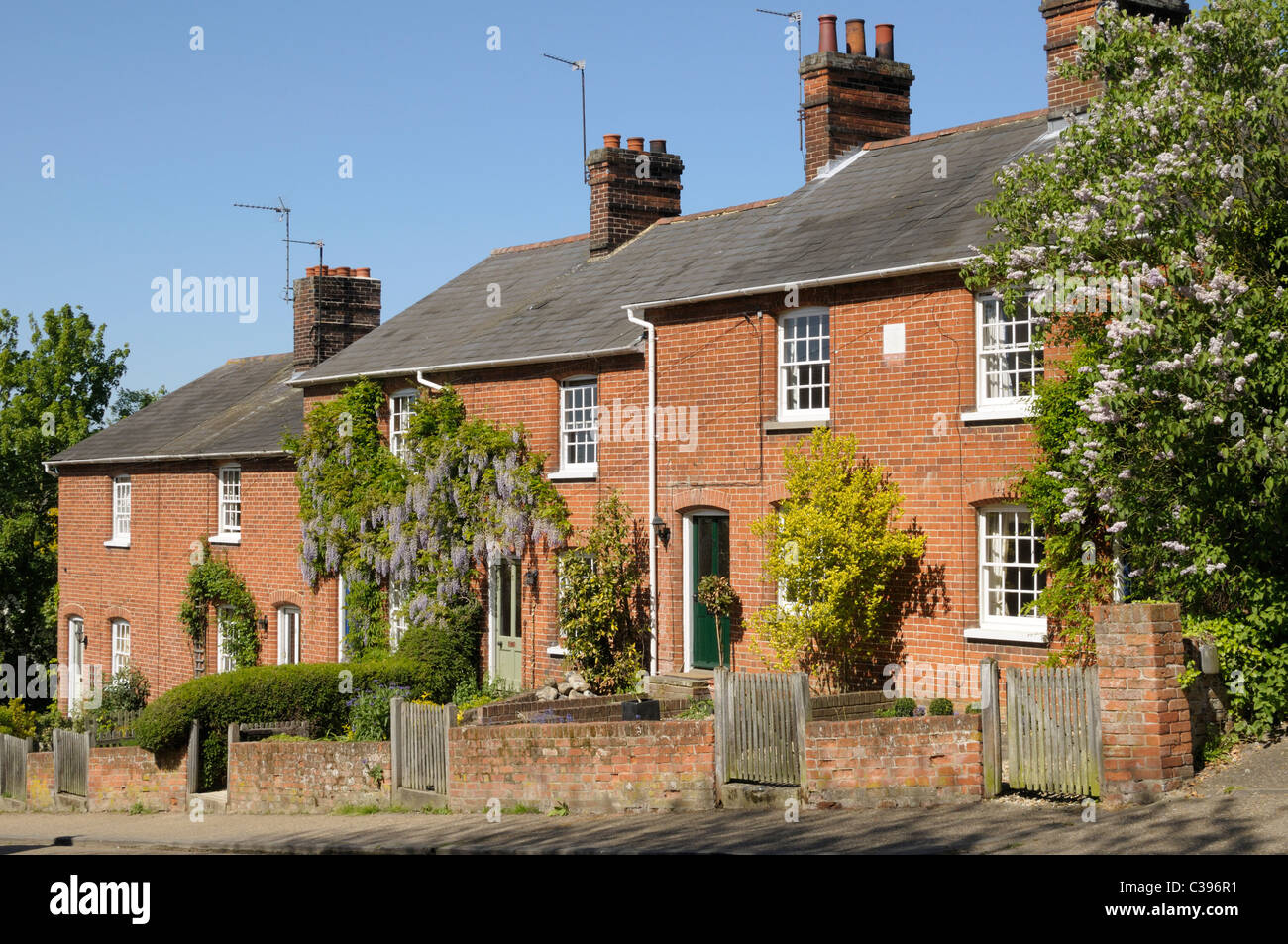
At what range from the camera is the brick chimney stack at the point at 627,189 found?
27438 mm

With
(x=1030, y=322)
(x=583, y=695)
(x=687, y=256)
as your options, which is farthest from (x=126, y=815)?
(x=1030, y=322)

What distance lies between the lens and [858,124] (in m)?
23.7

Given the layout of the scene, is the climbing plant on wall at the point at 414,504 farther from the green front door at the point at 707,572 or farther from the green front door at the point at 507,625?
the green front door at the point at 707,572

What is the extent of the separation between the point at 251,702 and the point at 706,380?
8.87 meters

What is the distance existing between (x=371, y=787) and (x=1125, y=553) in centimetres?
993

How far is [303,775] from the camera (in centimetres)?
1886

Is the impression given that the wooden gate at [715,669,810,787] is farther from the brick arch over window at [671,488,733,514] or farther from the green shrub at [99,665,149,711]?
the green shrub at [99,665,149,711]

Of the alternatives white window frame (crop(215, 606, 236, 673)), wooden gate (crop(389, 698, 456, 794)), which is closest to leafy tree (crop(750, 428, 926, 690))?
wooden gate (crop(389, 698, 456, 794))

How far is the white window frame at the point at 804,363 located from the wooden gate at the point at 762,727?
539 cm

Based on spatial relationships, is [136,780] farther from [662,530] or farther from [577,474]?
[662,530]

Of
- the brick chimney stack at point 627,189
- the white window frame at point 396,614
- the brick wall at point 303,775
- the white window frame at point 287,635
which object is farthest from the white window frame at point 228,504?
the brick wall at point 303,775

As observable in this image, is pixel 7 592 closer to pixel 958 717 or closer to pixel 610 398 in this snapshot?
pixel 610 398

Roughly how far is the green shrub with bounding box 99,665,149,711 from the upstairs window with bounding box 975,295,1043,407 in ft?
71.3
